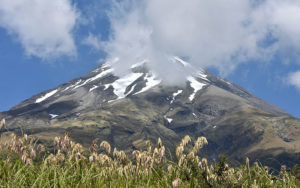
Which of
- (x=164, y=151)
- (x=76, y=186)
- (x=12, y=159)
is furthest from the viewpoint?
(x=164, y=151)

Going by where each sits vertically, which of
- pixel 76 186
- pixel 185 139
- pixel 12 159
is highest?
pixel 185 139

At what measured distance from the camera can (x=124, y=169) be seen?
7.40 metres

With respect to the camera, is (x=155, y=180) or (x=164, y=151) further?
(x=164, y=151)

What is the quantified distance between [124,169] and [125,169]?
1.2 inches

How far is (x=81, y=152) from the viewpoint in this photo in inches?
314

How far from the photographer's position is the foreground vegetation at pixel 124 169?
251 inches

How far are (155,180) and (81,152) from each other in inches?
81.1

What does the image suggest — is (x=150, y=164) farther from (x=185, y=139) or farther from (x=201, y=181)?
(x=201, y=181)

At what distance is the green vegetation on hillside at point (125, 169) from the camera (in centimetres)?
638

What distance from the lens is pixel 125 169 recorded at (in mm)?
7422

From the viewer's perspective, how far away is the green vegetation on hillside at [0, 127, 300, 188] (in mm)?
6379

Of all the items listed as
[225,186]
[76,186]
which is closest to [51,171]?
[76,186]

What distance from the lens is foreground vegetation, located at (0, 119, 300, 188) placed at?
6375mm

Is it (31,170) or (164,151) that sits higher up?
(164,151)
